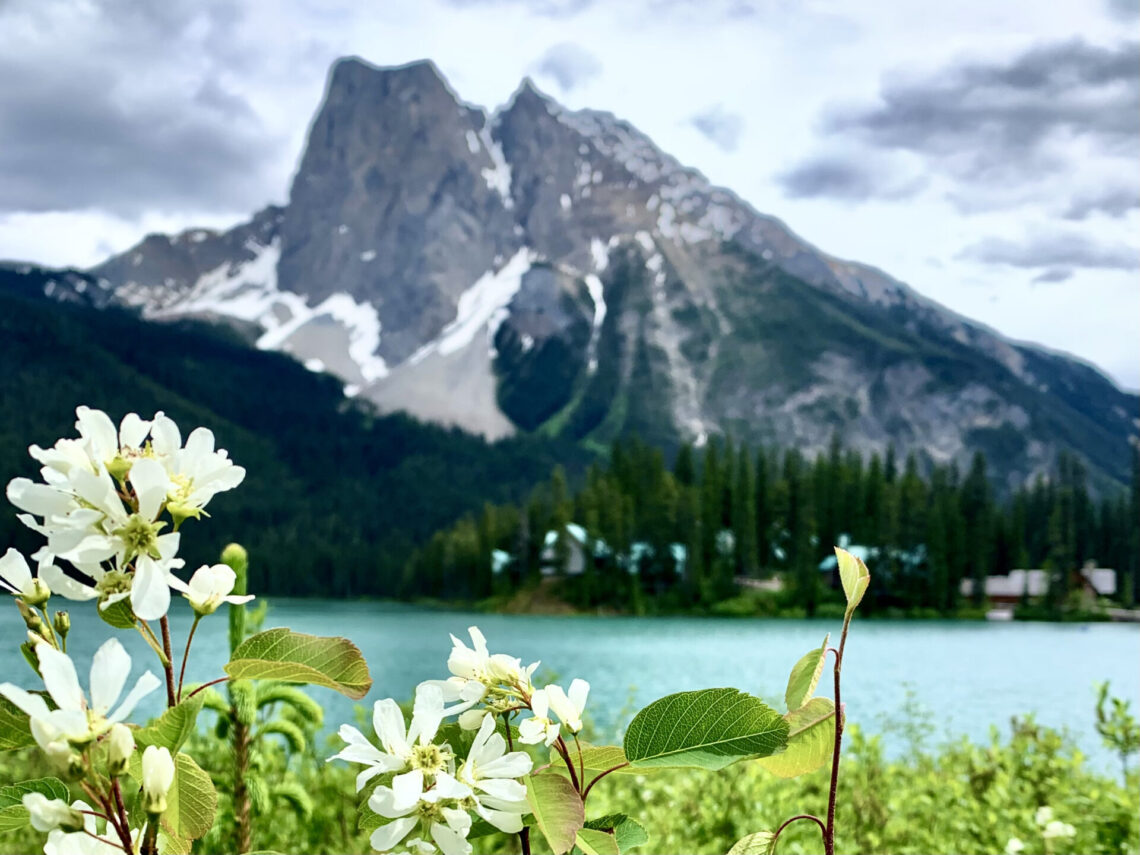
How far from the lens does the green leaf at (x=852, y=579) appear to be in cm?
85

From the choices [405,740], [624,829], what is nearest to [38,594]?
[405,740]

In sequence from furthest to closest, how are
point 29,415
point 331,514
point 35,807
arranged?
point 331,514
point 29,415
point 35,807

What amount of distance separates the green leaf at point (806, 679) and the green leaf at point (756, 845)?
0.13m

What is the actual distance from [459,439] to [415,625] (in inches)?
3657

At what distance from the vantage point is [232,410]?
138m

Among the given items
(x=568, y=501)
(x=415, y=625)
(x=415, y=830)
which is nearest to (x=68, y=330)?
(x=568, y=501)

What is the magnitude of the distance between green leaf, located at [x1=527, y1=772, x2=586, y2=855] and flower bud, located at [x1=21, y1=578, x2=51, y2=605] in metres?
0.46

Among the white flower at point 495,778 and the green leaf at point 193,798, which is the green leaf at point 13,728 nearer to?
the green leaf at point 193,798

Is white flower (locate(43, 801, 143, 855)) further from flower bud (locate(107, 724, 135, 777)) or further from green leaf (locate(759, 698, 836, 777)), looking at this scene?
green leaf (locate(759, 698, 836, 777))

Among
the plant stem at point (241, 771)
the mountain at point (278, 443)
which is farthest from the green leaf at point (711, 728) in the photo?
the mountain at point (278, 443)

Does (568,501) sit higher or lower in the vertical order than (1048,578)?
higher

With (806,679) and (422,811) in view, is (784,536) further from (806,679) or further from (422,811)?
(422,811)

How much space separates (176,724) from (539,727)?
306mm

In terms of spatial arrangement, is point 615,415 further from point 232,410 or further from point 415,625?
point 415,625
